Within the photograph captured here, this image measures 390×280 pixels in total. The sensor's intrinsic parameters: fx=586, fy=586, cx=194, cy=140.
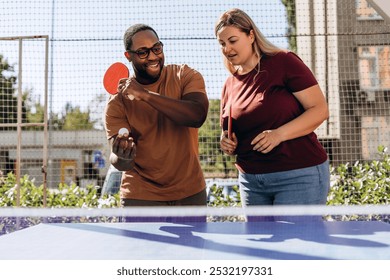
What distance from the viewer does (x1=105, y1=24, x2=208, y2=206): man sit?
1.61 meters

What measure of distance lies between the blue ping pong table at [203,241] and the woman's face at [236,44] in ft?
1.41

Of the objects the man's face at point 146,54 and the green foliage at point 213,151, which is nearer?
the man's face at point 146,54

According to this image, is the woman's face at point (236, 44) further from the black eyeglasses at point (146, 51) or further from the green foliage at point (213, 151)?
the green foliage at point (213, 151)

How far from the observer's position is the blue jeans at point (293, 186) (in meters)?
1.41

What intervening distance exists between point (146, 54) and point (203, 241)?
0.70 metres

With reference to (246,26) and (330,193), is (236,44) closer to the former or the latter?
(246,26)

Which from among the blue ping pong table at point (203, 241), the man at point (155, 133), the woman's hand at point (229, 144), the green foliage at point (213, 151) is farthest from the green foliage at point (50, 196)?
the blue ping pong table at point (203, 241)

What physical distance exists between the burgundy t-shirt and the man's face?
28 cm

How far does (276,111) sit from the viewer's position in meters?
1.46

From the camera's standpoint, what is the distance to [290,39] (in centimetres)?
379

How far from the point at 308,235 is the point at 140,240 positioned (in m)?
0.33

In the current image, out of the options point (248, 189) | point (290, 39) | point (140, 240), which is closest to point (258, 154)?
point (248, 189)

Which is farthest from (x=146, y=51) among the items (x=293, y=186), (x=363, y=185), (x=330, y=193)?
(x=363, y=185)

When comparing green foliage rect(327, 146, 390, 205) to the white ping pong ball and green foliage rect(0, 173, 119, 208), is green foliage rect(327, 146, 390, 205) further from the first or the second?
the white ping pong ball
